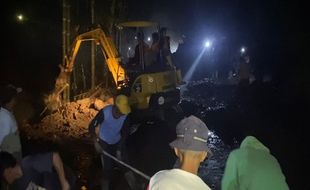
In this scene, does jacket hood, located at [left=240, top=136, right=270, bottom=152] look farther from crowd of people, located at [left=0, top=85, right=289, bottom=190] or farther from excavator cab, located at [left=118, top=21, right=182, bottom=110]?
excavator cab, located at [left=118, top=21, right=182, bottom=110]

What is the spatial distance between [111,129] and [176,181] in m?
4.15

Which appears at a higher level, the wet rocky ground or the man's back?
the man's back

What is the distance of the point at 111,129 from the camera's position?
6.27 m

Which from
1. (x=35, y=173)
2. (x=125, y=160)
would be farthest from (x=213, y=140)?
(x=35, y=173)

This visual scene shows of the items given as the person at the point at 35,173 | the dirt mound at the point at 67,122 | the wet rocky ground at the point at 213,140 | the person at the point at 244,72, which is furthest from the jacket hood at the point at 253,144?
the person at the point at 244,72

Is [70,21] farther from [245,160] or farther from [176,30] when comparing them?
[176,30]

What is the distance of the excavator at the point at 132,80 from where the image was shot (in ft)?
39.2

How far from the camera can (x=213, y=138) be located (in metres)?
11.0

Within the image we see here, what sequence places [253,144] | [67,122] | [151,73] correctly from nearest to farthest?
[253,144] < [67,122] < [151,73]

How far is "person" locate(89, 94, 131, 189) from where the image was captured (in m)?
6.10

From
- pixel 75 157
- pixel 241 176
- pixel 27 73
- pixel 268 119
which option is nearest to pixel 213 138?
pixel 268 119

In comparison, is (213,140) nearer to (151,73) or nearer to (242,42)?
(151,73)

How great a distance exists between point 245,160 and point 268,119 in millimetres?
10347

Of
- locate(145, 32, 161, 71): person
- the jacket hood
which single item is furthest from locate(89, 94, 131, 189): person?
locate(145, 32, 161, 71): person
